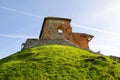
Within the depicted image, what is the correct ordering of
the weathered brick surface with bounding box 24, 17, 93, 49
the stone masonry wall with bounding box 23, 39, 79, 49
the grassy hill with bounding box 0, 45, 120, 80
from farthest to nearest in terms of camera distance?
the weathered brick surface with bounding box 24, 17, 93, 49 < the stone masonry wall with bounding box 23, 39, 79, 49 < the grassy hill with bounding box 0, 45, 120, 80

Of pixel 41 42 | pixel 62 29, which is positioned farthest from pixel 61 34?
pixel 41 42

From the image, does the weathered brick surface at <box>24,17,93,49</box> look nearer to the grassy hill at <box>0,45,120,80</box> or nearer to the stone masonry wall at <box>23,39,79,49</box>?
the stone masonry wall at <box>23,39,79,49</box>

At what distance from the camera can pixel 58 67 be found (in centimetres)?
2411

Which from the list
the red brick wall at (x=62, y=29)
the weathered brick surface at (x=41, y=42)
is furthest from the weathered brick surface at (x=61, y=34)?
the weathered brick surface at (x=41, y=42)

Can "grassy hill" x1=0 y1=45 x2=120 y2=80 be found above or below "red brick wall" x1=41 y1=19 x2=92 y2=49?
below

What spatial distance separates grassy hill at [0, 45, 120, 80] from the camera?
2219 cm

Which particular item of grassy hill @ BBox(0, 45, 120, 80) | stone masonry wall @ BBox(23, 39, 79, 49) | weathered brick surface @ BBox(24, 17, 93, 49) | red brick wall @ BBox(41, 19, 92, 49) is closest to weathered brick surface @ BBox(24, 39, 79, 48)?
stone masonry wall @ BBox(23, 39, 79, 49)

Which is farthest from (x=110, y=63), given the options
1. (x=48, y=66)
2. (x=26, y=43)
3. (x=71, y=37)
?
(x=71, y=37)

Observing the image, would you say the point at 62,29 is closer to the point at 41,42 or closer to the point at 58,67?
the point at 41,42

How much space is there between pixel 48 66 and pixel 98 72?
171 inches

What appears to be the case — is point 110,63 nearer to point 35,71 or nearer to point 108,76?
point 108,76

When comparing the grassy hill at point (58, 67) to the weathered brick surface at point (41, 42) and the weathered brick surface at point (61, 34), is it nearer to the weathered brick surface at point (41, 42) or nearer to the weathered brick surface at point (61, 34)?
the weathered brick surface at point (41, 42)

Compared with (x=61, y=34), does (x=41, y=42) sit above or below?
below

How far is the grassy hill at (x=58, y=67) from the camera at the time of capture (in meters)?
22.2
